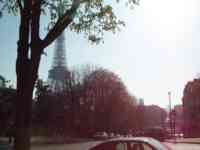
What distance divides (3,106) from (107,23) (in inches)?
1901

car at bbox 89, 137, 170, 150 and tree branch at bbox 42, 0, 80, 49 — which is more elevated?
tree branch at bbox 42, 0, 80, 49

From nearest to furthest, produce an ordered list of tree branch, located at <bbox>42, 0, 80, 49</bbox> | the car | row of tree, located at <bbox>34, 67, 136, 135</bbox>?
the car, tree branch, located at <bbox>42, 0, 80, 49</bbox>, row of tree, located at <bbox>34, 67, 136, 135</bbox>

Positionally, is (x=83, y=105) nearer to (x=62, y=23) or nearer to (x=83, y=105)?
(x=83, y=105)

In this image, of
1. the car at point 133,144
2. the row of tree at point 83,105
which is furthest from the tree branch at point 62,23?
the row of tree at point 83,105

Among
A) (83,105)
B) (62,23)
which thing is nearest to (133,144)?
(62,23)

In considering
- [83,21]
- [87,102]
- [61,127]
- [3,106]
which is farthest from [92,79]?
[83,21]

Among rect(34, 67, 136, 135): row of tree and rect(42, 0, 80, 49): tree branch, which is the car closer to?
rect(42, 0, 80, 49): tree branch

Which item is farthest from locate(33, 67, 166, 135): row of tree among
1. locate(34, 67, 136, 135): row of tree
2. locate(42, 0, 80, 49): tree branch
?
locate(42, 0, 80, 49): tree branch

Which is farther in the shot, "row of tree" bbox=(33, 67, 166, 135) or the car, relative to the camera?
"row of tree" bbox=(33, 67, 166, 135)

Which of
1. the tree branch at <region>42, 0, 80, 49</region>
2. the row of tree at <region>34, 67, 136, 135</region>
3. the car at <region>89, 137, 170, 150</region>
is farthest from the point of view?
the row of tree at <region>34, 67, 136, 135</region>

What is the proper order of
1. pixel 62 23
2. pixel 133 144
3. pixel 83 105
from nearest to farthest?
pixel 133 144
pixel 62 23
pixel 83 105

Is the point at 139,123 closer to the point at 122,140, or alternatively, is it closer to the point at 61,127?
the point at 61,127

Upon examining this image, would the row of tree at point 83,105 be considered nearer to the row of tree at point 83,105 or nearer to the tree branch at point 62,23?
the row of tree at point 83,105

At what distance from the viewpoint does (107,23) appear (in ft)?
44.3
